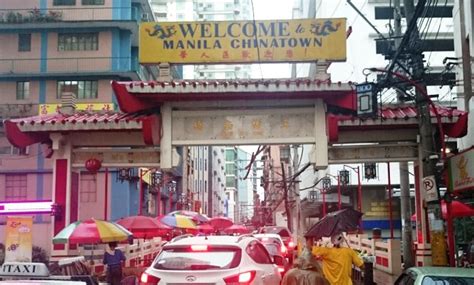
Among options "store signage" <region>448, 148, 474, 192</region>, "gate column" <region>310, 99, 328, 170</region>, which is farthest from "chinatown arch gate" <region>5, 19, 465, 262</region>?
"store signage" <region>448, 148, 474, 192</region>

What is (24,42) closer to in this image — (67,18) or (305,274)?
(67,18)

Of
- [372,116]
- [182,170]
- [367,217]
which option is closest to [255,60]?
[372,116]

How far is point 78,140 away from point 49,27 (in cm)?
2557

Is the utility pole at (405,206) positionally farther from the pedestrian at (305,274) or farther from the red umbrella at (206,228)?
the red umbrella at (206,228)

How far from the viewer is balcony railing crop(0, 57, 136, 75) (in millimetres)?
40375

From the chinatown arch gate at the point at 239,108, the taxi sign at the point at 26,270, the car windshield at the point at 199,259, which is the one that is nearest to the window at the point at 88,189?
the chinatown arch gate at the point at 239,108

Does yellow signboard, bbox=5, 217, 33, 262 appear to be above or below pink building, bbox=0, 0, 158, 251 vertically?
below

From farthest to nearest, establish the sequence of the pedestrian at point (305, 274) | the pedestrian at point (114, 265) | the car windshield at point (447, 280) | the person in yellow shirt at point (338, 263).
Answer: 1. the pedestrian at point (114, 265)
2. the person in yellow shirt at point (338, 263)
3. the car windshield at point (447, 280)
4. the pedestrian at point (305, 274)

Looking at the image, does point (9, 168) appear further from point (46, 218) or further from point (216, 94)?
point (216, 94)

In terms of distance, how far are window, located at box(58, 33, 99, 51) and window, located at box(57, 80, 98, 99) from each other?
7.34 ft

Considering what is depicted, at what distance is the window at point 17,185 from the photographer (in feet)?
127

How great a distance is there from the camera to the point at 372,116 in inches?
586

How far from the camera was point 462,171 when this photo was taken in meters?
14.6

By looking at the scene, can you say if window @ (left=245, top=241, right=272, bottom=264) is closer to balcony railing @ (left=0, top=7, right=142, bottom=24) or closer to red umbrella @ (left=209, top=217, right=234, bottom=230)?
red umbrella @ (left=209, top=217, right=234, bottom=230)
